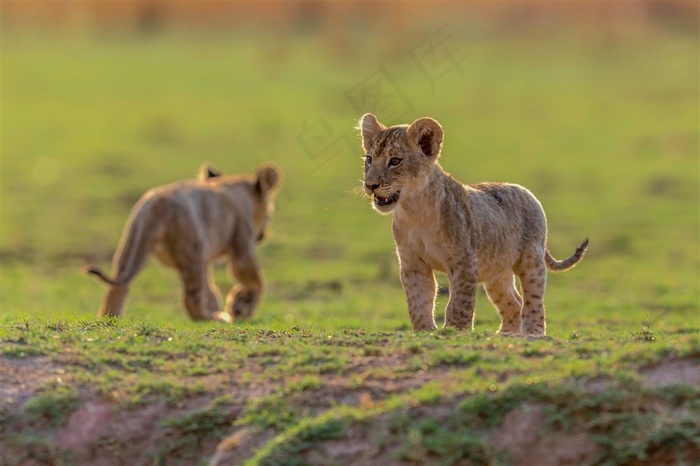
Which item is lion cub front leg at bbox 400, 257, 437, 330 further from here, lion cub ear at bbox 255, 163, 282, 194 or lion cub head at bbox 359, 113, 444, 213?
lion cub ear at bbox 255, 163, 282, 194

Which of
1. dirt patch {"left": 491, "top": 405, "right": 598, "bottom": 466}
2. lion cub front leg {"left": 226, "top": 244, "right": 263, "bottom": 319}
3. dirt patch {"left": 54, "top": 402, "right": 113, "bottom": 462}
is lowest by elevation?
dirt patch {"left": 54, "top": 402, "right": 113, "bottom": 462}

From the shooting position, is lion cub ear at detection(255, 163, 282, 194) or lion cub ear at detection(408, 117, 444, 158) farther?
lion cub ear at detection(255, 163, 282, 194)

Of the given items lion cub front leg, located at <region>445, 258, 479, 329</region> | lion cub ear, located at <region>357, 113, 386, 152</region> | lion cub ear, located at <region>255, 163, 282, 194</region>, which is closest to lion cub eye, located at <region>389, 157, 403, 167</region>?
lion cub ear, located at <region>357, 113, 386, 152</region>

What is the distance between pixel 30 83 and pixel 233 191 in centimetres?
2717

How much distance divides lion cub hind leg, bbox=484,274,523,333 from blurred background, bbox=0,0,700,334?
1269 mm

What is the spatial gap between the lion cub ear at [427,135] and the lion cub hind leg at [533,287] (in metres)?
1.12

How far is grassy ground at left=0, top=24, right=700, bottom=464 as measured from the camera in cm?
566

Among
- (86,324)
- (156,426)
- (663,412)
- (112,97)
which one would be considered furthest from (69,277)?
(112,97)

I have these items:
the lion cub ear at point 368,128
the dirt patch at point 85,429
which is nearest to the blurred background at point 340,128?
the lion cub ear at point 368,128

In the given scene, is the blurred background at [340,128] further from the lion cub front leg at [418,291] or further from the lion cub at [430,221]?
the lion cub front leg at [418,291]

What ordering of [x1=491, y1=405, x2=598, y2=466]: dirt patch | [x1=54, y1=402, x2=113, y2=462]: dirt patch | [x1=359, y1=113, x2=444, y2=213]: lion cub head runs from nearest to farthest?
[x1=491, y1=405, x2=598, y2=466]: dirt patch
[x1=54, y1=402, x2=113, y2=462]: dirt patch
[x1=359, y1=113, x2=444, y2=213]: lion cub head

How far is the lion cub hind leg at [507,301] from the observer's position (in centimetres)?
838

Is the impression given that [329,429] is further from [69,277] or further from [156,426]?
[69,277]

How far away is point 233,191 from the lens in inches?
509
